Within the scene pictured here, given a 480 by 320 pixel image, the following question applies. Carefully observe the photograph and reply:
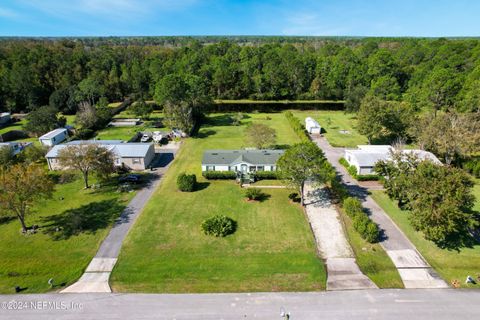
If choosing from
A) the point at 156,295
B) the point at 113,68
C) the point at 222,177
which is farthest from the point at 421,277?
the point at 113,68

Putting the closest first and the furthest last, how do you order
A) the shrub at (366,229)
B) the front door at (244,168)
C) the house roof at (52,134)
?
the shrub at (366,229), the front door at (244,168), the house roof at (52,134)

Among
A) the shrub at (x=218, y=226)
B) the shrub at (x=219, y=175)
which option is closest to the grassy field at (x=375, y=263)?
the shrub at (x=218, y=226)

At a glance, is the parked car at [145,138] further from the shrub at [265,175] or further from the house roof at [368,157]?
the house roof at [368,157]

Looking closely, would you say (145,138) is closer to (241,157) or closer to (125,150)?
(125,150)

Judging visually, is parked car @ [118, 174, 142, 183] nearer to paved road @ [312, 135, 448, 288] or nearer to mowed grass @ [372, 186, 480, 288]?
paved road @ [312, 135, 448, 288]

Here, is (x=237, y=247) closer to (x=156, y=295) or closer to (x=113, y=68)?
(x=156, y=295)

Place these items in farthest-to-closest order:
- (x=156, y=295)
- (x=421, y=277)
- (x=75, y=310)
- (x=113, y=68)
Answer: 1. (x=113, y=68)
2. (x=421, y=277)
3. (x=156, y=295)
4. (x=75, y=310)
